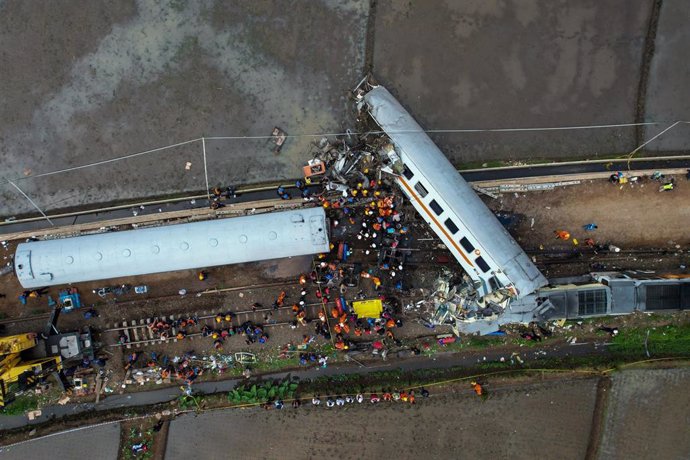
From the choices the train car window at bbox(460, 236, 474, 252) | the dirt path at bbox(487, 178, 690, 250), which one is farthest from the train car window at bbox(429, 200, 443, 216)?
the dirt path at bbox(487, 178, 690, 250)

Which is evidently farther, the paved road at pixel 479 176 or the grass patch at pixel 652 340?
the grass patch at pixel 652 340

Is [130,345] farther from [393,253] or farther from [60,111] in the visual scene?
[393,253]

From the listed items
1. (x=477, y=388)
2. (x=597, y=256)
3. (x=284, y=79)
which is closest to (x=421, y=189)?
(x=284, y=79)

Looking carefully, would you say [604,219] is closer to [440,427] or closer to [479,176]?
[479,176]

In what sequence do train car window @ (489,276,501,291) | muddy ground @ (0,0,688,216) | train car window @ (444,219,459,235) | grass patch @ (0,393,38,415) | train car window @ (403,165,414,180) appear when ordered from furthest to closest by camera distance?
grass patch @ (0,393,38,415)
muddy ground @ (0,0,688,216)
train car window @ (403,165,414,180)
train car window @ (444,219,459,235)
train car window @ (489,276,501,291)

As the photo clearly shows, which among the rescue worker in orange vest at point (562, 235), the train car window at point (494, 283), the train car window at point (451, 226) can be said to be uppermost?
the rescue worker in orange vest at point (562, 235)

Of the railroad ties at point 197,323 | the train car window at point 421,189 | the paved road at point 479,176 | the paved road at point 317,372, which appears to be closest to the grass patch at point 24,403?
the paved road at point 317,372

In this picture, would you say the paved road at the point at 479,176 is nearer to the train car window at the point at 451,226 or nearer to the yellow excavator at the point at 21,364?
the train car window at the point at 451,226

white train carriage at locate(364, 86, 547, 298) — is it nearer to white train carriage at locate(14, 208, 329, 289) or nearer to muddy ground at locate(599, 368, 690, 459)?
white train carriage at locate(14, 208, 329, 289)
